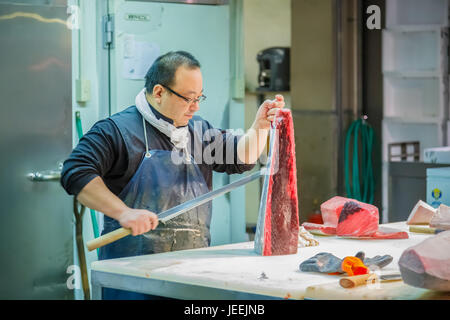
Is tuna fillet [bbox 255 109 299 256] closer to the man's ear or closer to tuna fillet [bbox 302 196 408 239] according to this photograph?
tuna fillet [bbox 302 196 408 239]

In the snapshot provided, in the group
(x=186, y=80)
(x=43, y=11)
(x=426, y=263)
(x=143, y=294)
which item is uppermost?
(x=43, y=11)

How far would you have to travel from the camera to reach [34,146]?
4.23 metres

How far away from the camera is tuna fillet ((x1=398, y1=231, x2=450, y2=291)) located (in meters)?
2.02

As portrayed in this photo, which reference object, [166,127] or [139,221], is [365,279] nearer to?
[139,221]

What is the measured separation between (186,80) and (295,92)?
3130mm

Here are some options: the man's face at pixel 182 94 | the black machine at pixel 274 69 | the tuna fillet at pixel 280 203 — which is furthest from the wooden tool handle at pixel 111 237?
the black machine at pixel 274 69

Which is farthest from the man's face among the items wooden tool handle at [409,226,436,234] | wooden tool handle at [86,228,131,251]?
wooden tool handle at [409,226,436,234]

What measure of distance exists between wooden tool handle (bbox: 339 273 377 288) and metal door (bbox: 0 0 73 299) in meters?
2.52

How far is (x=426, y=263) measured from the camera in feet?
6.64

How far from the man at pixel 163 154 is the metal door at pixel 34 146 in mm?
1030
